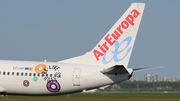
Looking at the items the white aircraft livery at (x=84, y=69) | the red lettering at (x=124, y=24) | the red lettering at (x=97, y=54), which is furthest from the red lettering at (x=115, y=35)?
the red lettering at (x=97, y=54)

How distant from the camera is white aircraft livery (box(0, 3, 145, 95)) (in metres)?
53.9

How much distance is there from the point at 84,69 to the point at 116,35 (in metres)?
3.98

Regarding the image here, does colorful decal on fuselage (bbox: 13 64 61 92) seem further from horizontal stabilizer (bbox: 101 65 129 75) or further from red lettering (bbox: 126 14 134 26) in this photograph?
red lettering (bbox: 126 14 134 26)

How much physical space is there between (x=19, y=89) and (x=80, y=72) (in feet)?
18.7

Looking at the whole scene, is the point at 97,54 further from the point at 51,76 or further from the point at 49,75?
the point at 49,75

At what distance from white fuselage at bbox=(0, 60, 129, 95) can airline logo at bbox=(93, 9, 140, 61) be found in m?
1.47

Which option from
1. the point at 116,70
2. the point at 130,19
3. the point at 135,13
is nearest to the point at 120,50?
the point at 130,19

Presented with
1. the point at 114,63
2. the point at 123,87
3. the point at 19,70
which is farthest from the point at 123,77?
the point at 123,87

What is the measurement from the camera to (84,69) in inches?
2133

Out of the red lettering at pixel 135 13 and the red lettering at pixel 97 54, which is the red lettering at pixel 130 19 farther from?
the red lettering at pixel 97 54

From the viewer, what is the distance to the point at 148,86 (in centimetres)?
17612

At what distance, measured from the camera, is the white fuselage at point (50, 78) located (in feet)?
177

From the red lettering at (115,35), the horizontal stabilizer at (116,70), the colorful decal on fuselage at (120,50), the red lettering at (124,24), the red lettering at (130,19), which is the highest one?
the red lettering at (130,19)

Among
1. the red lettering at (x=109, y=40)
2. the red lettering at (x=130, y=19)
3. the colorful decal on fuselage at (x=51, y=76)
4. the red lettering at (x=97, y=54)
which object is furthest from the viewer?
the red lettering at (x=97, y=54)
